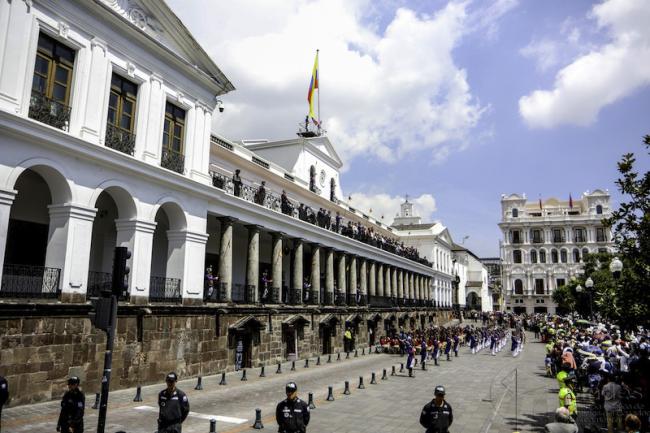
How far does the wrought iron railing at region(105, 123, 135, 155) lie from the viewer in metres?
16.5

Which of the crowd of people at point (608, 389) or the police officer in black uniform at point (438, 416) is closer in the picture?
the police officer in black uniform at point (438, 416)

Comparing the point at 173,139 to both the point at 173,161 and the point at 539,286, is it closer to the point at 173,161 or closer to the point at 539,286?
the point at 173,161

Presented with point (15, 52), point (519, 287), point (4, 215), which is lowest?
point (4, 215)

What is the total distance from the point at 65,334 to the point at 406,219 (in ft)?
218

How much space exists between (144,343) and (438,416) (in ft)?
38.7

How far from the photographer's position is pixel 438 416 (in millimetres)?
8023

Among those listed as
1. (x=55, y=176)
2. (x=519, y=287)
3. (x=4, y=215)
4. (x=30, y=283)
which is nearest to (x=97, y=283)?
(x=30, y=283)

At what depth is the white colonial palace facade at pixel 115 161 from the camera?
1385 centimetres

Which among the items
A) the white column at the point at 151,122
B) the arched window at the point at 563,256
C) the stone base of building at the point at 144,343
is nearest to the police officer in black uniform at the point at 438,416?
the stone base of building at the point at 144,343

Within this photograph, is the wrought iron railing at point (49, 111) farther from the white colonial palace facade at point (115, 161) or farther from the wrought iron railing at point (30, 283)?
the wrought iron railing at point (30, 283)

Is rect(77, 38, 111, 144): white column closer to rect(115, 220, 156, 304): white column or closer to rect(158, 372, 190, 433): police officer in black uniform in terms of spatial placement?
rect(115, 220, 156, 304): white column

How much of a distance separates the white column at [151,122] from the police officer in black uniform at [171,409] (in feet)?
37.8

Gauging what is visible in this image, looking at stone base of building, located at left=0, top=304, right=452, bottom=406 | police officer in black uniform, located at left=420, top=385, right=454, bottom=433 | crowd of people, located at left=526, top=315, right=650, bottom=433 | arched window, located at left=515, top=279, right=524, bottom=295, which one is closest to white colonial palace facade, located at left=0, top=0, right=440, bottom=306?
stone base of building, located at left=0, top=304, right=452, bottom=406

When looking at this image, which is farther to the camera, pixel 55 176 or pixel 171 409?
pixel 55 176
